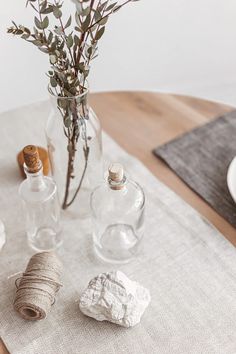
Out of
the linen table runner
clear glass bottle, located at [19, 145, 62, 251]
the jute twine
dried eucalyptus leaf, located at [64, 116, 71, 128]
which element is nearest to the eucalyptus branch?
dried eucalyptus leaf, located at [64, 116, 71, 128]

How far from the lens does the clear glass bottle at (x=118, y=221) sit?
1.10 metres

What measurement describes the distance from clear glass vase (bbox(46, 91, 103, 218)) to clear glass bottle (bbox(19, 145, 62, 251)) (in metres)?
0.06

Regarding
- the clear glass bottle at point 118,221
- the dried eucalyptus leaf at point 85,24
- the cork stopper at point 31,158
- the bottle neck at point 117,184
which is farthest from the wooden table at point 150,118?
the dried eucalyptus leaf at point 85,24

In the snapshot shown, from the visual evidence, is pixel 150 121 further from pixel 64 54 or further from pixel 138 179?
pixel 64 54

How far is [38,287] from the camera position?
37.1 inches

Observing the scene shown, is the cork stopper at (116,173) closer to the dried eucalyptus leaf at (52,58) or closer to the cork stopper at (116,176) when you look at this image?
the cork stopper at (116,176)

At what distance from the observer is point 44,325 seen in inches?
37.9

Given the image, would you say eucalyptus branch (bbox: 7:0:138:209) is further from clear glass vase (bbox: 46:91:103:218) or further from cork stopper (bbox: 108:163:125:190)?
cork stopper (bbox: 108:163:125:190)

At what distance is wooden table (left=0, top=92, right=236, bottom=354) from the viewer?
1334 mm

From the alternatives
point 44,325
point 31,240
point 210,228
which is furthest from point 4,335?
point 210,228

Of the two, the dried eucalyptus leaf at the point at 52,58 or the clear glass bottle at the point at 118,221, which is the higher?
the dried eucalyptus leaf at the point at 52,58

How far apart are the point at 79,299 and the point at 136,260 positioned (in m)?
0.15

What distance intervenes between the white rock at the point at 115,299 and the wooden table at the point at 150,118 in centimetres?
35

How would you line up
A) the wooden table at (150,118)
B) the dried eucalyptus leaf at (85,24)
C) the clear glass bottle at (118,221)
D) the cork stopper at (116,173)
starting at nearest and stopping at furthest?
the dried eucalyptus leaf at (85,24) < the cork stopper at (116,173) < the clear glass bottle at (118,221) < the wooden table at (150,118)
